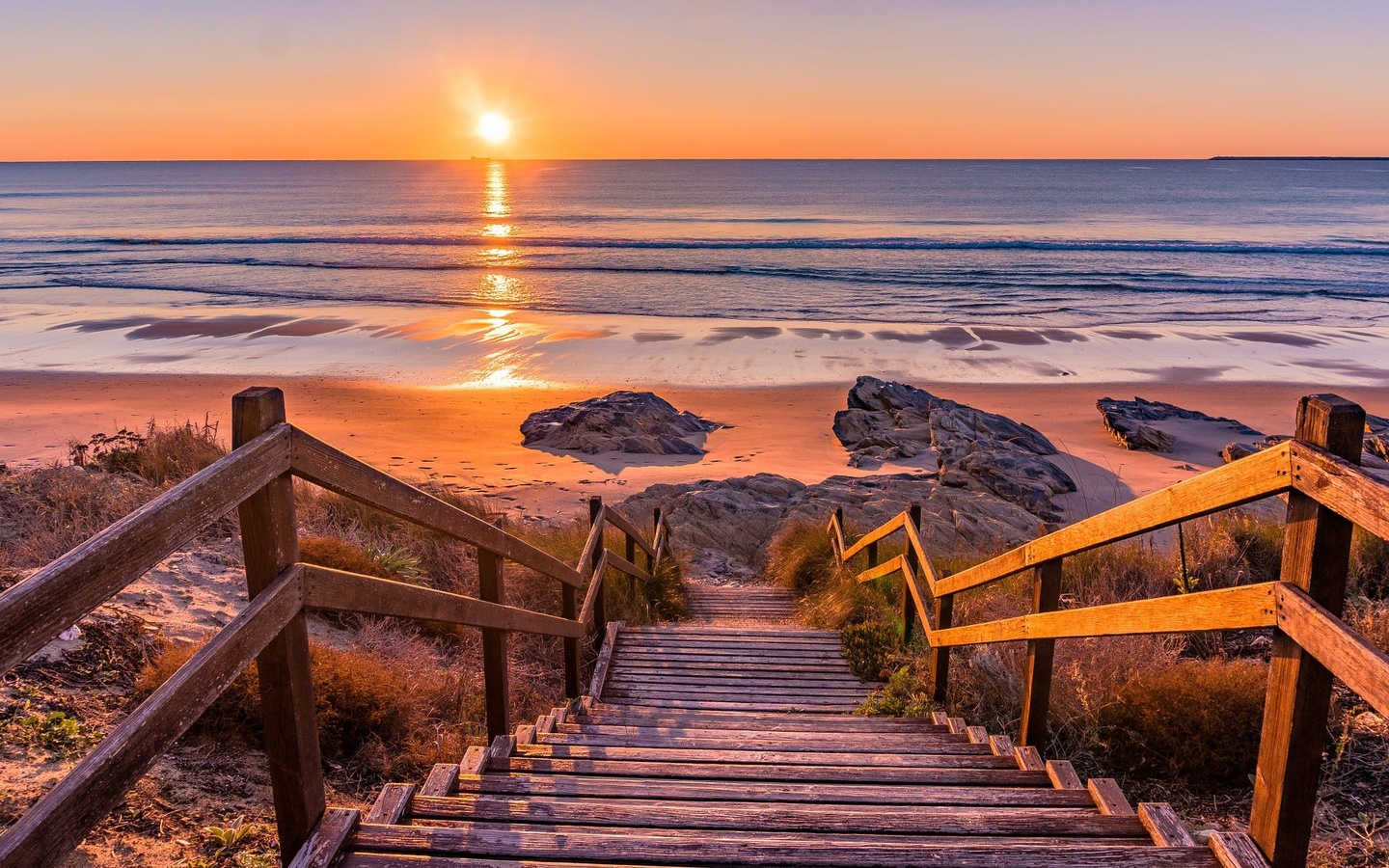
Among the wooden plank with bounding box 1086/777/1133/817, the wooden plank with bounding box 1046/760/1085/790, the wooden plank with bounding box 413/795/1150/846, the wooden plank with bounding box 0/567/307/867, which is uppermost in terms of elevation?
the wooden plank with bounding box 0/567/307/867

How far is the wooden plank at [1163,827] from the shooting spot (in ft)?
8.57

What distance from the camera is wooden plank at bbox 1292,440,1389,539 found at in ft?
6.09

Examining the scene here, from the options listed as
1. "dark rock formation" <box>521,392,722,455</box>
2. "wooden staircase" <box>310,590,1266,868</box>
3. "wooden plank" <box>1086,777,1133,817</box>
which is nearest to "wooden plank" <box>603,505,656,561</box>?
"wooden staircase" <box>310,590,1266,868</box>

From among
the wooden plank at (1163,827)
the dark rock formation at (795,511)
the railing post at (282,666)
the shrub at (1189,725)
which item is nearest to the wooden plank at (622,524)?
the dark rock formation at (795,511)

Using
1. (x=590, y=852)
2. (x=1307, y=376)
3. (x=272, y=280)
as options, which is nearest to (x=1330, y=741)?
(x=590, y=852)

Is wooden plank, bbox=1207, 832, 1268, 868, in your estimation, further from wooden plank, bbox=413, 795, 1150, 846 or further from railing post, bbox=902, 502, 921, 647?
railing post, bbox=902, 502, 921, 647

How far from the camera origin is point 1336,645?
1984 mm

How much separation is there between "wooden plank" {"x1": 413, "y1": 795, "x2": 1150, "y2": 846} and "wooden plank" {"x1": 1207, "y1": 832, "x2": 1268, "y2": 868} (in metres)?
0.37

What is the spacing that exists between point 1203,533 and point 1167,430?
31.8 ft

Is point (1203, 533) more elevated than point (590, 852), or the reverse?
point (590, 852)

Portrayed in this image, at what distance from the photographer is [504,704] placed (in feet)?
13.0

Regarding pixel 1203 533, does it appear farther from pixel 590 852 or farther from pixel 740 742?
pixel 590 852

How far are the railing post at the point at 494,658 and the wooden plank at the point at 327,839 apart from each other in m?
1.35

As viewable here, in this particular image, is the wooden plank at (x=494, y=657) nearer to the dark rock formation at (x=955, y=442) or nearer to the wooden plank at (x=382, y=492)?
the wooden plank at (x=382, y=492)
